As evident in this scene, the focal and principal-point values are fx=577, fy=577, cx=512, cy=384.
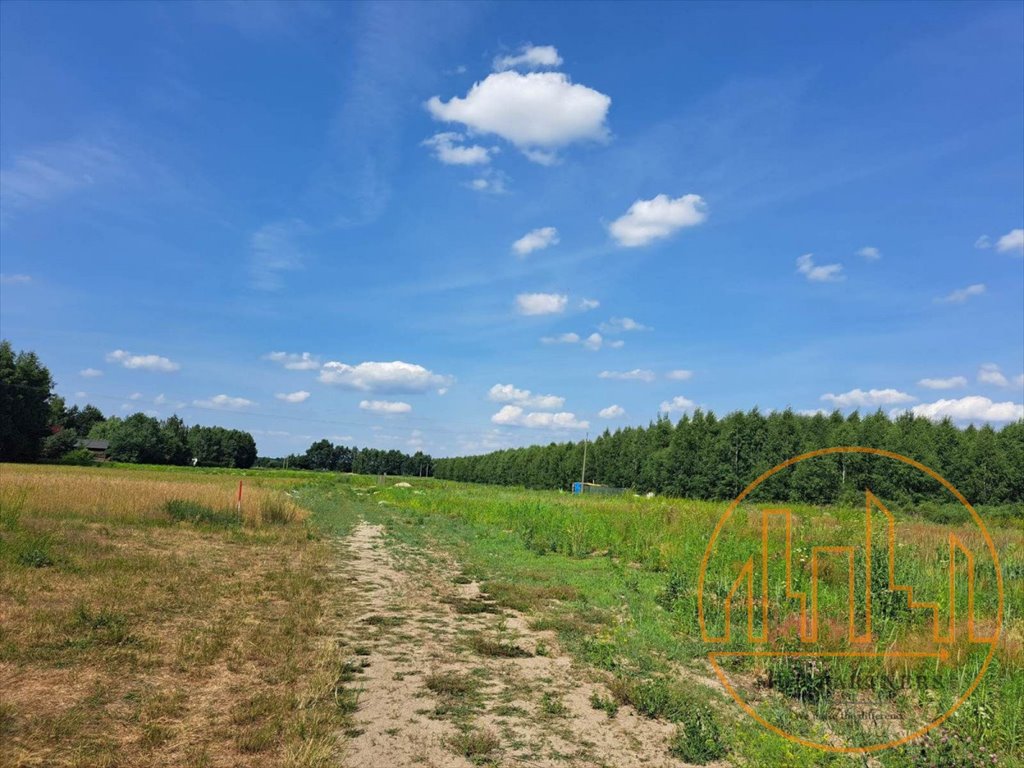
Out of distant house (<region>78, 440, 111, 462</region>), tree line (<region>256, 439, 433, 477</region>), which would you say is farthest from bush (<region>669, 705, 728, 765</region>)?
tree line (<region>256, 439, 433, 477</region>)

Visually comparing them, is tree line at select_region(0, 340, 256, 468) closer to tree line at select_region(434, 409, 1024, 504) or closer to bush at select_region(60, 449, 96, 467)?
bush at select_region(60, 449, 96, 467)

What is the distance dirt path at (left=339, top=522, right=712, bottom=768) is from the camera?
13.7 feet

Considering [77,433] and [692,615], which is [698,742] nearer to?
[692,615]

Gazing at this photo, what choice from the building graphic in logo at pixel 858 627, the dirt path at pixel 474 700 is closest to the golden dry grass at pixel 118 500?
the dirt path at pixel 474 700

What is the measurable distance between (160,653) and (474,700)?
3452 millimetres

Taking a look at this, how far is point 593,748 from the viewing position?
4324mm

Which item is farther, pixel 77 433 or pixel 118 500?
pixel 77 433

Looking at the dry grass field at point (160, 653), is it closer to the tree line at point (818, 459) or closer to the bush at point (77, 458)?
the tree line at point (818, 459)

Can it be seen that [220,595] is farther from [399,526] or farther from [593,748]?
[399,526]

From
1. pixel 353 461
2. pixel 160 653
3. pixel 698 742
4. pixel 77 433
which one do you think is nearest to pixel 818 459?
pixel 698 742

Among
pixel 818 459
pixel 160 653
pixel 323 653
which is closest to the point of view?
pixel 160 653

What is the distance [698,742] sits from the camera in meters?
4.27

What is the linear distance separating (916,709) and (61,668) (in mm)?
7931

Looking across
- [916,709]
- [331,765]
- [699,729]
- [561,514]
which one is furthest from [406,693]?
[561,514]
